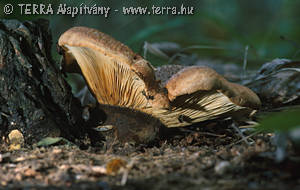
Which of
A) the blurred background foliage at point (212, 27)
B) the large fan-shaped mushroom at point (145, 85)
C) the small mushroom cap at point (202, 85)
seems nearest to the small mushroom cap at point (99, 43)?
the large fan-shaped mushroom at point (145, 85)

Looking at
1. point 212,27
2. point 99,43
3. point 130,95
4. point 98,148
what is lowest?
point 98,148

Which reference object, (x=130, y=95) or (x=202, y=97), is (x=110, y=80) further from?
(x=202, y=97)

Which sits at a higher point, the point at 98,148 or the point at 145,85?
the point at 145,85

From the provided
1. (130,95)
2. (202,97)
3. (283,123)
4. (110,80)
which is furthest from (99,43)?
(283,123)

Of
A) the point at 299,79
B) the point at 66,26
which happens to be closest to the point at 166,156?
the point at 299,79

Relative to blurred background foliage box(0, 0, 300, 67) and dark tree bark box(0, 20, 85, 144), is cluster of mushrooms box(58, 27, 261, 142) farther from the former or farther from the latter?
blurred background foliage box(0, 0, 300, 67)

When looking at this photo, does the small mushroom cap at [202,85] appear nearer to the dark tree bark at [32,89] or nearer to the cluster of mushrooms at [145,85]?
the cluster of mushrooms at [145,85]

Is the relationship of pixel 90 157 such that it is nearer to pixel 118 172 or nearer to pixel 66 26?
pixel 118 172

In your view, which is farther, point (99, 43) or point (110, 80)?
point (110, 80)
